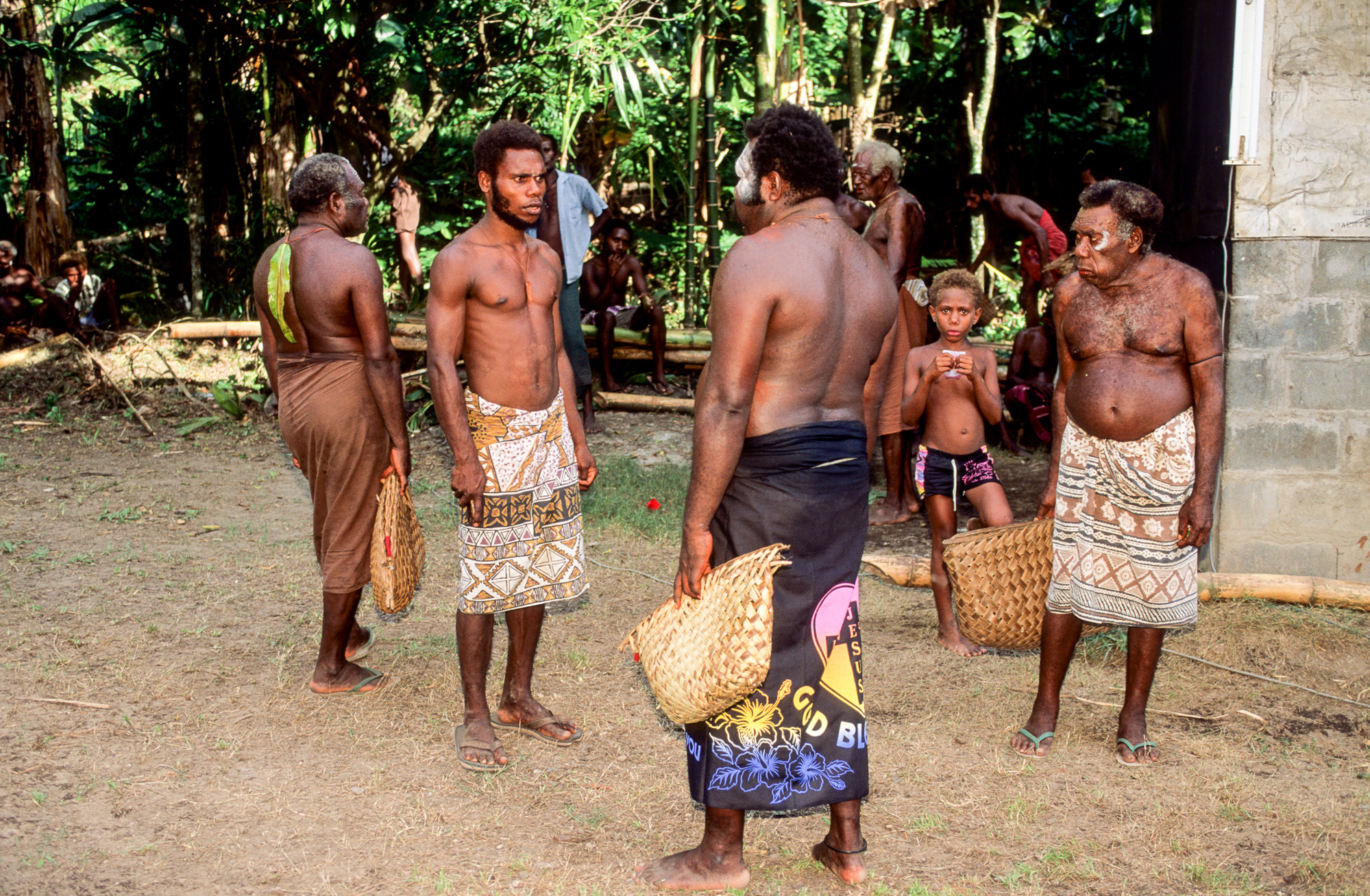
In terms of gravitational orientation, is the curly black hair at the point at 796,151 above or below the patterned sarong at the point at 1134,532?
above

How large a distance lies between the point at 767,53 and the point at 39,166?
863 cm

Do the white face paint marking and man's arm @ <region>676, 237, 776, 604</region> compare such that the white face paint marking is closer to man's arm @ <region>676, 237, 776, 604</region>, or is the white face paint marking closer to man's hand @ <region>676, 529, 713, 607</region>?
man's arm @ <region>676, 237, 776, 604</region>

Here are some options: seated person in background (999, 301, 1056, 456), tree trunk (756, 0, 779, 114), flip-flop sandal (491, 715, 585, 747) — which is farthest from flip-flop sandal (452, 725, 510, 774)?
tree trunk (756, 0, 779, 114)

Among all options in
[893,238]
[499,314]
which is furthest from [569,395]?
[893,238]

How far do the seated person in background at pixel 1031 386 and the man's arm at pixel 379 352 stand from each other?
17.6 ft

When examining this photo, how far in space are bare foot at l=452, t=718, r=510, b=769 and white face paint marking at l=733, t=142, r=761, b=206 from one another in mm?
1979

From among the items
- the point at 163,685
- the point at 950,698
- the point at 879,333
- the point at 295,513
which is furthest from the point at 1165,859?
the point at 295,513

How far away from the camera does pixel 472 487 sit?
3582 mm

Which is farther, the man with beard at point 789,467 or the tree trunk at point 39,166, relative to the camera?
the tree trunk at point 39,166

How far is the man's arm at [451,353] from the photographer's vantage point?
3504 mm

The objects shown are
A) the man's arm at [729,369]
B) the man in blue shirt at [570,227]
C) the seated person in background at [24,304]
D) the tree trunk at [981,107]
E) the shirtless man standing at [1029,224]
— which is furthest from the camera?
the tree trunk at [981,107]

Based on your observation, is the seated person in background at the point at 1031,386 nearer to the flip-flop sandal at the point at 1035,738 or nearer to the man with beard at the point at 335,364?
the flip-flop sandal at the point at 1035,738

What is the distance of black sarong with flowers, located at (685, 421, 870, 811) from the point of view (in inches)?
109

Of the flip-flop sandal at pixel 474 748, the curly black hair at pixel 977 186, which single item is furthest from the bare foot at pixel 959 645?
the curly black hair at pixel 977 186
